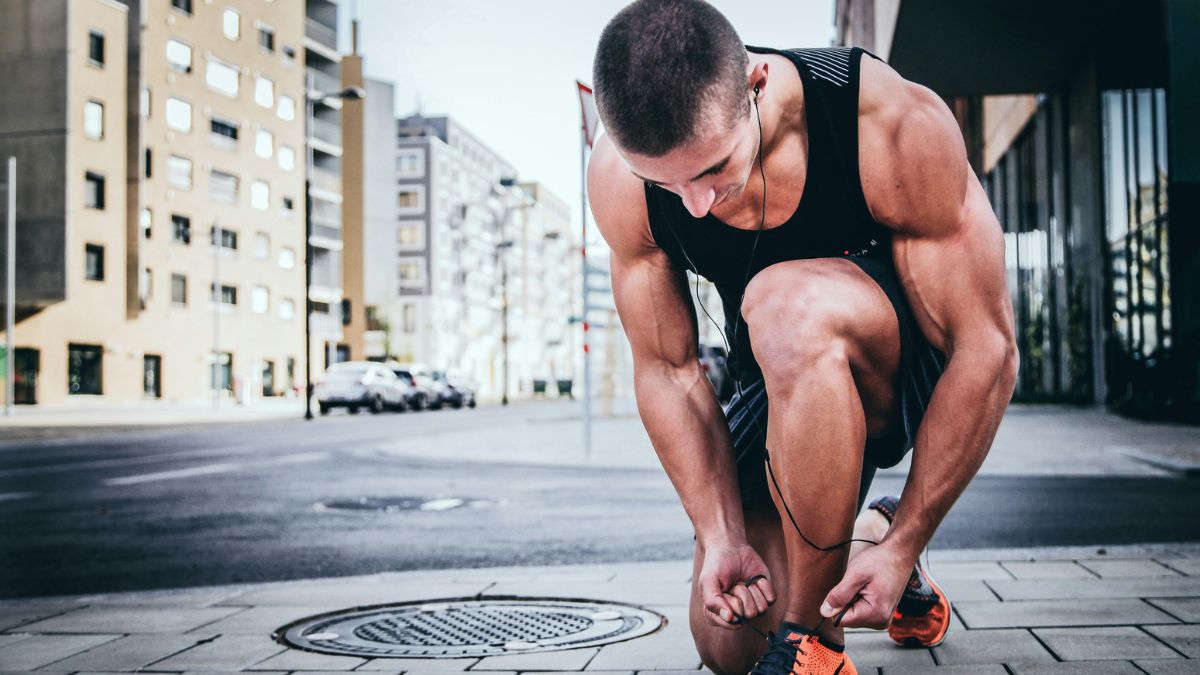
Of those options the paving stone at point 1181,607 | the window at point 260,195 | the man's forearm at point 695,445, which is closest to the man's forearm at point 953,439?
the man's forearm at point 695,445

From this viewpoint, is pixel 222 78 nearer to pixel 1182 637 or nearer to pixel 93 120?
pixel 93 120

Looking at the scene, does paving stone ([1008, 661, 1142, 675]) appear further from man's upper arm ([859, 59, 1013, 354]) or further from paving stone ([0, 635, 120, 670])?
paving stone ([0, 635, 120, 670])

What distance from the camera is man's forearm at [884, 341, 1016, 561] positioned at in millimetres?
2225

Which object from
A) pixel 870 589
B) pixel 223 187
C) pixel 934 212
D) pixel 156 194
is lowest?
pixel 870 589

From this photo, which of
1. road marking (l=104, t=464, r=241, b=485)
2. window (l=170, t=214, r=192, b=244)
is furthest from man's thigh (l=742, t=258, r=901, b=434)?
window (l=170, t=214, r=192, b=244)

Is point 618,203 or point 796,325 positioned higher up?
point 618,203

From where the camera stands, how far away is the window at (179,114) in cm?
4547

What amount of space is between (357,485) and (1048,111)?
22.1 metres

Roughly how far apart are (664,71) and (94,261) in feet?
136

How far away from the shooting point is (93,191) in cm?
3931

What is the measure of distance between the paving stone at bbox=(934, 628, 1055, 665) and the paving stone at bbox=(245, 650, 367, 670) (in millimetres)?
1484

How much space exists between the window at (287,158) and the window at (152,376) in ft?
44.9

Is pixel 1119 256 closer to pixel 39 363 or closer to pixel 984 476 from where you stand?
pixel 984 476

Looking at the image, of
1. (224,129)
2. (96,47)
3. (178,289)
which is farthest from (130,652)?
(224,129)
